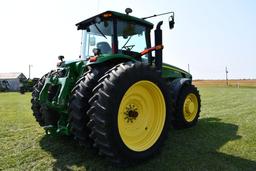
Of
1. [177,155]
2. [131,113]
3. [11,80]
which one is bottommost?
[177,155]

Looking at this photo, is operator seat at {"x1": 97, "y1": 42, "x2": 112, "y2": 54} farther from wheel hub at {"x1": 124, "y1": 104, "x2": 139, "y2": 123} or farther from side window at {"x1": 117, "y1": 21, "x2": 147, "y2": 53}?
wheel hub at {"x1": 124, "y1": 104, "x2": 139, "y2": 123}

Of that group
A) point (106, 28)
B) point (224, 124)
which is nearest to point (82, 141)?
point (106, 28)

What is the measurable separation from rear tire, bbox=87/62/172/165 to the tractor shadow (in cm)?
32

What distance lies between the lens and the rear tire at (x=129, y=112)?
144 inches

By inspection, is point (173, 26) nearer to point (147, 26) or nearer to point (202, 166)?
point (147, 26)

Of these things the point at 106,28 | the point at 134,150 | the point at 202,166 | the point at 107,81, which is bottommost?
the point at 202,166

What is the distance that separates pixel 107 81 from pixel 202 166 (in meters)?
1.82

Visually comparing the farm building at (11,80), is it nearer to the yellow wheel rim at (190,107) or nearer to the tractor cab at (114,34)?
the yellow wheel rim at (190,107)

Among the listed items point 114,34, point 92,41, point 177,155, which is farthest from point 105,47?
point 177,155

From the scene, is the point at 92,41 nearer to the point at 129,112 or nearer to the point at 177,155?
the point at 129,112

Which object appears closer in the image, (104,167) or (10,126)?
(104,167)

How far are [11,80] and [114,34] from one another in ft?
181

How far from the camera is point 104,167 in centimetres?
406

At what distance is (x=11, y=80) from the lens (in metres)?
55.7
